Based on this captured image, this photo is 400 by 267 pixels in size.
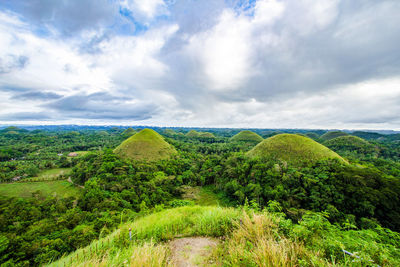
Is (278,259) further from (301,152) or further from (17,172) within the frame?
(17,172)

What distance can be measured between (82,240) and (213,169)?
75.5 ft

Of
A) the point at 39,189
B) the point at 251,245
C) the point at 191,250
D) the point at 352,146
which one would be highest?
the point at 251,245

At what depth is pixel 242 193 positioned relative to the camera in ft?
64.3

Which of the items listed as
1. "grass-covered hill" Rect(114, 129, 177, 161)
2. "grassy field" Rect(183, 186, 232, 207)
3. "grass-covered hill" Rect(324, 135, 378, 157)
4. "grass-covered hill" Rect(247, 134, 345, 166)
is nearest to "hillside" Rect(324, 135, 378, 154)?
"grass-covered hill" Rect(324, 135, 378, 157)

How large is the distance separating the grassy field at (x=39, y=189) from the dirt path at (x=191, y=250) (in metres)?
27.2

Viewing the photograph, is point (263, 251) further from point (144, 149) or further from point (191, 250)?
point (144, 149)

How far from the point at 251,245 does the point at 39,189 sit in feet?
122

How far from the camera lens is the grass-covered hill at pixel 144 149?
30.7 metres

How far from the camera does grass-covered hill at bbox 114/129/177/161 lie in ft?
101

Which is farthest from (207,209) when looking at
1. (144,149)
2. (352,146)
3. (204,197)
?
(352,146)

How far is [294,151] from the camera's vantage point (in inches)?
1020

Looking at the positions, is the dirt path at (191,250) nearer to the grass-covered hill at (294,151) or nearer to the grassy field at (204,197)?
the grassy field at (204,197)

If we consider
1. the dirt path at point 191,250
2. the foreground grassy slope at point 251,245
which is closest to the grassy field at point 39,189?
the foreground grassy slope at point 251,245

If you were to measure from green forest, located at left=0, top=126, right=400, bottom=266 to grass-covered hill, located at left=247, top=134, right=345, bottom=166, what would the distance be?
0.20 metres
